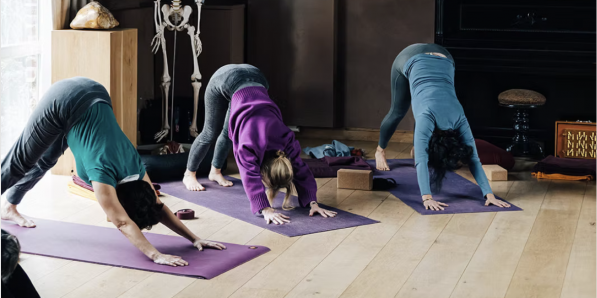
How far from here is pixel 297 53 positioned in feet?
22.0

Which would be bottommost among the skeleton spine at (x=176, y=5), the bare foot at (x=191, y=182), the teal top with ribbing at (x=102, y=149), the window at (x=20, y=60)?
the bare foot at (x=191, y=182)

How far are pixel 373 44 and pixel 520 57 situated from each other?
1309mm

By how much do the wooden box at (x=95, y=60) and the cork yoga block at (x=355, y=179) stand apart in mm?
1563

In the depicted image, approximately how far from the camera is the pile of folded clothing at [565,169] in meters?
5.32

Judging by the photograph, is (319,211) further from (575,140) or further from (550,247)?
(575,140)

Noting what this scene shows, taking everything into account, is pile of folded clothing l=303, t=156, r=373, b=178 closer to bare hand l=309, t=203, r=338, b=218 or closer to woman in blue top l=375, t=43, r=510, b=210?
woman in blue top l=375, t=43, r=510, b=210

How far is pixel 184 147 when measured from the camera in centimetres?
581

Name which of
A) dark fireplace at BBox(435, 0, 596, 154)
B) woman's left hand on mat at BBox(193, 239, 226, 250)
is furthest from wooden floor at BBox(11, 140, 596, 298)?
dark fireplace at BBox(435, 0, 596, 154)

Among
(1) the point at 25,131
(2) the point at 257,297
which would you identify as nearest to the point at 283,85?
(1) the point at 25,131

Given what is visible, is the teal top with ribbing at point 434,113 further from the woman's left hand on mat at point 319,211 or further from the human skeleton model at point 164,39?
the human skeleton model at point 164,39

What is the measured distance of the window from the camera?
500cm

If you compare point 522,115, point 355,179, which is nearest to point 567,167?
point 522,115

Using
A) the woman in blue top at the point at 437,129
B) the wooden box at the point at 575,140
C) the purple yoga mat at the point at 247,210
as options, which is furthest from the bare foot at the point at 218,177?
the wooden box at the point at 575,140

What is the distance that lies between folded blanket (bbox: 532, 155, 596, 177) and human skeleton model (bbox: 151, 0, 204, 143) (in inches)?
102
